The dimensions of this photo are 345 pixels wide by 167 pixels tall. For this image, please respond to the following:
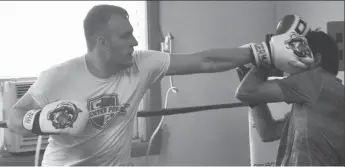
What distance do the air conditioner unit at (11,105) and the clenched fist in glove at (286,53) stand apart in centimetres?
52

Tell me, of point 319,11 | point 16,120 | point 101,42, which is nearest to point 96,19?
point 101,42

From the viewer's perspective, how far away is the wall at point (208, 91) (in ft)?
3.61

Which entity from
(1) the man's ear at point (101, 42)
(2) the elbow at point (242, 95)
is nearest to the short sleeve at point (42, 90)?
(1) the man's ear at point (101, 42)

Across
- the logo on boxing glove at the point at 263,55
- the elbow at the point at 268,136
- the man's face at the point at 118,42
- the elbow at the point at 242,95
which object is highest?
the man's face at the point at 118,42

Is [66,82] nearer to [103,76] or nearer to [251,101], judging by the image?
[103,76]

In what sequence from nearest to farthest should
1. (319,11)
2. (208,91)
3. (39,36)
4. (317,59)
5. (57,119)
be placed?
(57,119) → (39,36) → (317,59) → (208,91) → (319,11)

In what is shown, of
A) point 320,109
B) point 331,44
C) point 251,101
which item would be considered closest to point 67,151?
point 251,101

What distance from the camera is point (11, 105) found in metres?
0.82

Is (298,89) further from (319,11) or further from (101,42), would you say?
(319,11)

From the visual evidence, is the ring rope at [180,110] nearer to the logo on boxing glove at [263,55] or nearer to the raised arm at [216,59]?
the raised arm at [216,59]

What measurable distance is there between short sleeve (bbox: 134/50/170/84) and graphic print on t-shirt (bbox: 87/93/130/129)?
98 mm

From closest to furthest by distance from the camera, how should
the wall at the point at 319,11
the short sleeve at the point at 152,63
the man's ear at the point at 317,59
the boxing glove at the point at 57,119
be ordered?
the boxing glove at the point at 57,119
the short sleeve at the point at 152,63
the man's ear at the point at 317,59
the wall at the point at 319,11

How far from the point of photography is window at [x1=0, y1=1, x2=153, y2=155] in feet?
2.80

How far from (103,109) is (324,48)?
59cm
